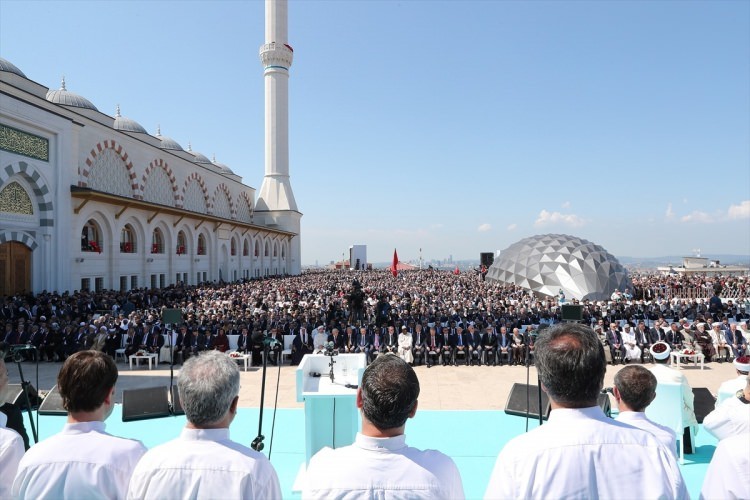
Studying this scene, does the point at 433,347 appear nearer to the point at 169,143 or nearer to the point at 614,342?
the point at 614,342

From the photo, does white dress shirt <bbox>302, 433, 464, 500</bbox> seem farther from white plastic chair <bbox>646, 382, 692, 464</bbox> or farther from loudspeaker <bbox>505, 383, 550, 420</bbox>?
white plastic chair <bbox>646, 382, 692, 464</bbox>

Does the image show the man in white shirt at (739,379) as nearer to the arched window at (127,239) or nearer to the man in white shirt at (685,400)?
the man in white shirt at (685,400)

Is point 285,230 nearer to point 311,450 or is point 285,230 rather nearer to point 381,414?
point 311,450

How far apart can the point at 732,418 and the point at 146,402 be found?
595 centimetres

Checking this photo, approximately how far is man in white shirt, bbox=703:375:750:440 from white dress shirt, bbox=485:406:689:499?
1569mm

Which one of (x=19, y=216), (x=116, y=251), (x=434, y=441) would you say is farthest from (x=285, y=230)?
(x=434, y=441)

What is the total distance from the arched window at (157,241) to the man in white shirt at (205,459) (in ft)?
97.5

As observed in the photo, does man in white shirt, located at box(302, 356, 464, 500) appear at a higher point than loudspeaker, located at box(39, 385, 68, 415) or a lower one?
higher

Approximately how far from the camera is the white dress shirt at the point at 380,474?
1.76 metres

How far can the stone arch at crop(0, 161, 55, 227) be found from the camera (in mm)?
17844

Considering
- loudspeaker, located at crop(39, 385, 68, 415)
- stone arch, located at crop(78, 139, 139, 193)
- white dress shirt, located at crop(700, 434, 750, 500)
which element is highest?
stone arch, located at crop(78, 139, 139, 193)

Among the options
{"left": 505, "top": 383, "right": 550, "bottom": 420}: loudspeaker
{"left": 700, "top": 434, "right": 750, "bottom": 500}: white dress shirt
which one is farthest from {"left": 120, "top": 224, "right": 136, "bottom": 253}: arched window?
{"left": 700, "top": 434, "right": 750, "bottom": 500}: white dress shirt

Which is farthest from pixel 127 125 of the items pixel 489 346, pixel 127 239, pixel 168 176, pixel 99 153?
pixel 489 346

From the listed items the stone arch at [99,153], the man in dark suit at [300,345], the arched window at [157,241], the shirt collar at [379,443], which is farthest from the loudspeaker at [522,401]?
the arched window at [157,241]
